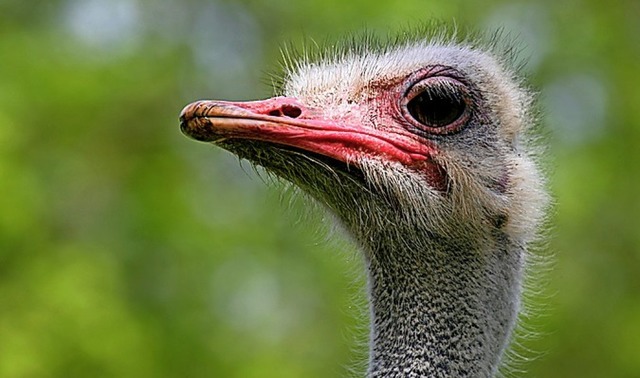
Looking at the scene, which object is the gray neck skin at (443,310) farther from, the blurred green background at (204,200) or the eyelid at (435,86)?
the blurred green background at (204,200)

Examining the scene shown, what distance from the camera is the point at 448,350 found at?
3.88 m

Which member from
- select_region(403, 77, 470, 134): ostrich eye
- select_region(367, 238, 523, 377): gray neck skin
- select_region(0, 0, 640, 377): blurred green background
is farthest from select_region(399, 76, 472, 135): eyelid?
select_region(0, 0, 640, 377): blurred green background

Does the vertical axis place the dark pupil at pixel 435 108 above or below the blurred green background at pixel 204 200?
below

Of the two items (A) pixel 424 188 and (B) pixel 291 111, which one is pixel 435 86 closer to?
(A) pixel 424 188

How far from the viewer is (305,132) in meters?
3.81

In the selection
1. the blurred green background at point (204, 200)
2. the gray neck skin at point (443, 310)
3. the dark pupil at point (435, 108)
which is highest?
the blurred green background at point (204, 200)

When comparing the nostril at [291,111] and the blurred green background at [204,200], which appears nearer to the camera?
the nostril at [291,111]

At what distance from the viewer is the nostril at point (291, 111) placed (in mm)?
3785

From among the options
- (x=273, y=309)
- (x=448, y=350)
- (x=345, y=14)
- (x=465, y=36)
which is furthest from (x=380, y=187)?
(x=273, y=309)

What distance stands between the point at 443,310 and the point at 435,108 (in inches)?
24.4

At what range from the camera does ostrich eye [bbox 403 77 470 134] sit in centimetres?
407

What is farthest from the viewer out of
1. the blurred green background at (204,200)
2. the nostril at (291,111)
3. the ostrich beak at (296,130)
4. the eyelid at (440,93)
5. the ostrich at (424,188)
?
the blurred green background at (204,200)

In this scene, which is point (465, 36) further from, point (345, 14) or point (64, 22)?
point (64, 22)

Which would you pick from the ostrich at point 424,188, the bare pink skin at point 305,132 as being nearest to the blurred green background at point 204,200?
the ostrich at point 424,188
